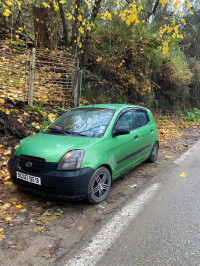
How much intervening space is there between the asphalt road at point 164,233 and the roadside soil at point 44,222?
456 mm

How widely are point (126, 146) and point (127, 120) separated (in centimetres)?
64

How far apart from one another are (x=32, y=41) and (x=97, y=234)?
9.96 metres

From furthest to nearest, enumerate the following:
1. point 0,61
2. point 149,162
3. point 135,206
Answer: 1. point 0,61
2. point 149,162
3. point 135,206

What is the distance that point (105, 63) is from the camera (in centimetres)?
1057

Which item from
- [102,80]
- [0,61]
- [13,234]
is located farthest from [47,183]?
[102,80]

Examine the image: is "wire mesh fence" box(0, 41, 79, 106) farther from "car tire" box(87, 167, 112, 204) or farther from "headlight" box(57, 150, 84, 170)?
"car tire" box(87, 167, 112, 204)

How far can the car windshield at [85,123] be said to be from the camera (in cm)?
375

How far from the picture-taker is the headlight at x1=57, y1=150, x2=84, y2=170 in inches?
118

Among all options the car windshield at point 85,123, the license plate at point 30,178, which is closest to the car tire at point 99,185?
the car windshield at point 85,123

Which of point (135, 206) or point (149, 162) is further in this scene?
point (149, 162)

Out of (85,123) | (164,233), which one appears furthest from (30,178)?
(164,233)

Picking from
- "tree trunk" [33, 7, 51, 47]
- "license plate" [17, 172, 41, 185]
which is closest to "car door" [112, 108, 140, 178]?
"license plate" [17, 172, 41, 185]

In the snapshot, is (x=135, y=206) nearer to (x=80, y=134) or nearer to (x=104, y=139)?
(x=104, y=139)

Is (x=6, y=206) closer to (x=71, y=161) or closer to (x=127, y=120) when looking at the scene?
(x=71, y=161)
